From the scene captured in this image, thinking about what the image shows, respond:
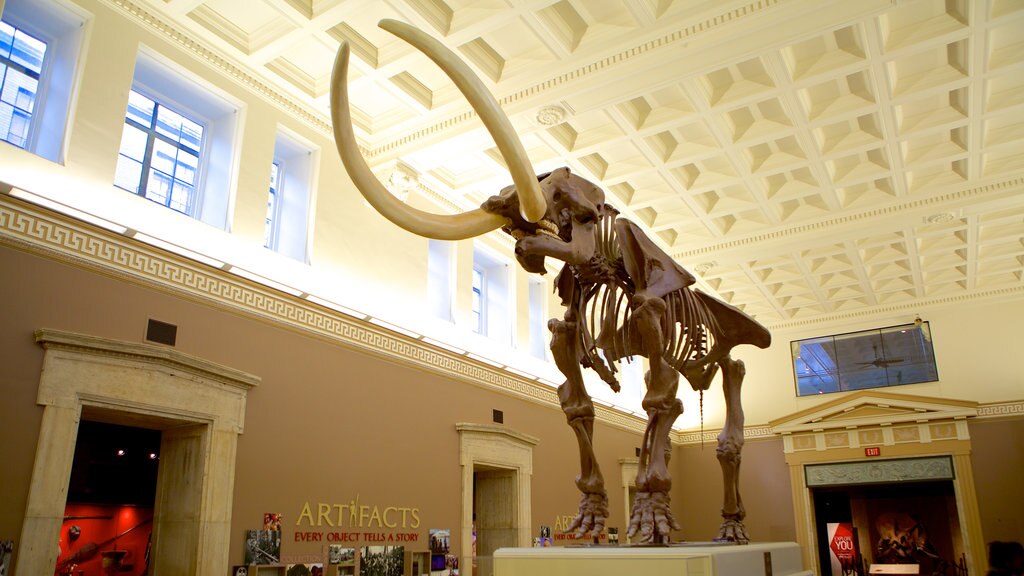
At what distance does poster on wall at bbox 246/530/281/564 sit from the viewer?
7.46m

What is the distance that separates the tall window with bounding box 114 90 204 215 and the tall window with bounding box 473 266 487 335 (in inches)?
216

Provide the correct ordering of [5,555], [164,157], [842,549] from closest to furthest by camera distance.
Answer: [5,555] → [164,157] → [842,549]

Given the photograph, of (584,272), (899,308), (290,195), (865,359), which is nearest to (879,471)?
(865,359)

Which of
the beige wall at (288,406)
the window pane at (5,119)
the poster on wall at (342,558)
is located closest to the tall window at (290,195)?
the beige wall at (288,406)

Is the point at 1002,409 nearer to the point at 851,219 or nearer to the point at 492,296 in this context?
the point at 851,219

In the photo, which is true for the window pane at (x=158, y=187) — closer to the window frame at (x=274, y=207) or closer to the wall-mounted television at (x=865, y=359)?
the window frame at (x=274, y=207)

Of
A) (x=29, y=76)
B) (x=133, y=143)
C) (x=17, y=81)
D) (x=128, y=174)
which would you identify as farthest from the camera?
(x=133, y=143)

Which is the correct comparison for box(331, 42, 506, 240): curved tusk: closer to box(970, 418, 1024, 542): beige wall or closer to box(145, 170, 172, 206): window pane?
box(145, 170, 172, 206): window pane

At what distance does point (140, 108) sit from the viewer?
787 cm

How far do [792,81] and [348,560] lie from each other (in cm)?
794

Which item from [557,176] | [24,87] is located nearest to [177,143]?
[24,87]

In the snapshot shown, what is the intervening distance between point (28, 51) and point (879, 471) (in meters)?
15.8

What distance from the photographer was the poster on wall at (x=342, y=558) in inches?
327

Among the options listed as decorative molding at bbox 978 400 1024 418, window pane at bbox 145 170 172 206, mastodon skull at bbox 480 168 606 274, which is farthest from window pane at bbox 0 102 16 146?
decorative molding at bbox 978 400 1024 418
